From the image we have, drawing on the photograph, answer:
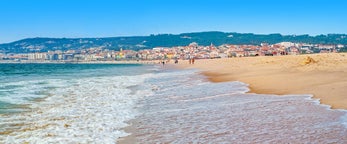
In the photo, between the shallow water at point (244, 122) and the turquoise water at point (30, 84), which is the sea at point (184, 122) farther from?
the turquoise water at point (30, 84)

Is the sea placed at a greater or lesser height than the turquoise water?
greater

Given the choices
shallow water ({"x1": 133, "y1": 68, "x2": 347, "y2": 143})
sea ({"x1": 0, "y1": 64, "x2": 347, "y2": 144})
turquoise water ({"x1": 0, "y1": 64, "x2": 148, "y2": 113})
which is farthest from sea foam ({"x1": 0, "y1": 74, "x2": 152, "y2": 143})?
turquoise water ({"x1": 0, "y1": 64, "x2": 148, "y2": 113})

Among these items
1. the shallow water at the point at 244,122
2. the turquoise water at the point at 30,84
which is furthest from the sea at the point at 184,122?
the turquoise water at the point at 30,84

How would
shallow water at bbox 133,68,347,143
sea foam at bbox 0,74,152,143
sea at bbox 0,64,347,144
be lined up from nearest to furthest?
shallow water at bbox 133,68,347,143, sea at bbox 0,64,347,144, sea foam at bbox 0,74,152,143

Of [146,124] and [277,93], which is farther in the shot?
[277,93]

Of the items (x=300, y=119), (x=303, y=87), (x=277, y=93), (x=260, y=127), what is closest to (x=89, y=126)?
(x=260, y=127)

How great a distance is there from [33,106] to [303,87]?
1072 centimetres

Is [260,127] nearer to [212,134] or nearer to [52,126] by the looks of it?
[212,134]

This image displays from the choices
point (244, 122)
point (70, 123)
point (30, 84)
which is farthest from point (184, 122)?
point (30, 84)

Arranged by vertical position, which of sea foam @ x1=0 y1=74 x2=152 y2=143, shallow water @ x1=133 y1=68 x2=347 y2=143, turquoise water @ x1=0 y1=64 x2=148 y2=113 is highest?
shallow water @ x1=133 y1=68 x2=347 y2=143

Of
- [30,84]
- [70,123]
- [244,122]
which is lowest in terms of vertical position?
[30,84]

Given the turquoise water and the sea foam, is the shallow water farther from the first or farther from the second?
the turquoise water

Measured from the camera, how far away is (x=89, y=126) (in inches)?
383

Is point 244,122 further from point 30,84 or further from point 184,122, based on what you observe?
point 30,84
